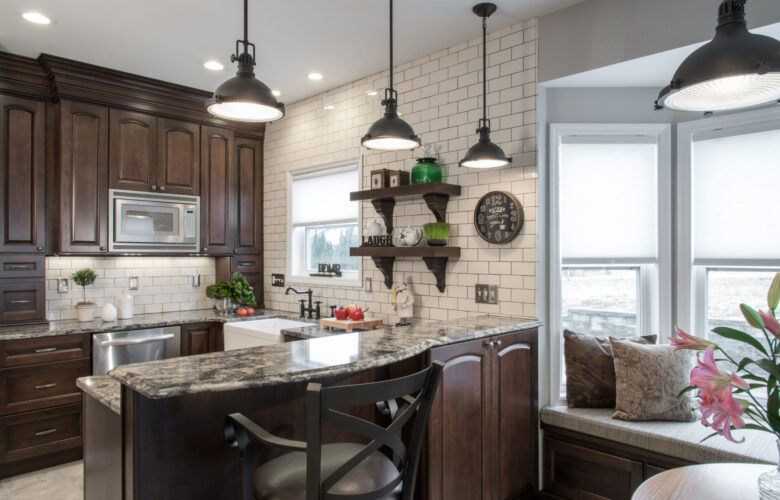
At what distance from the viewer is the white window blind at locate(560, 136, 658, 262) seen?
3.01 metres

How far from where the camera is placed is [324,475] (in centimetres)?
144

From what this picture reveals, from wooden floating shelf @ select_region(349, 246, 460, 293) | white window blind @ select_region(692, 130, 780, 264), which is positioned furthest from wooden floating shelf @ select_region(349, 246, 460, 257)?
white window blind @ select_region(692, 130, 780, 264)

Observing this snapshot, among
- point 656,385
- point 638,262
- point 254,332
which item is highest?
point 638,262

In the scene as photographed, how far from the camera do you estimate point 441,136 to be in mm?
3424

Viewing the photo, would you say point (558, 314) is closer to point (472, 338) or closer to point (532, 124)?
point (472, 338)

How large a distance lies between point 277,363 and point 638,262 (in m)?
2.38

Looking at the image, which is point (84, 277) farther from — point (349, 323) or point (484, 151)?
point (484, 151)

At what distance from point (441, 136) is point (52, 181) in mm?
2960

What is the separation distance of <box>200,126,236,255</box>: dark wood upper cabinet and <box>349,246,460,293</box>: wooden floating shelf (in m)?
1.61

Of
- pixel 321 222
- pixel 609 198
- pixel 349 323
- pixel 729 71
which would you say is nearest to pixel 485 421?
pixel 349 323

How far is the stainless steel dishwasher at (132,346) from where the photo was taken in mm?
3631

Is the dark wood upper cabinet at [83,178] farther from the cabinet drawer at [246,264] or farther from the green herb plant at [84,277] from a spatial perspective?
the cabinet drawer at [246,264]

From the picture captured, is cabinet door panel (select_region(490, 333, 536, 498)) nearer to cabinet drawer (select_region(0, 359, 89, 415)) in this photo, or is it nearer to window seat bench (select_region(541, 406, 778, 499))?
window seat bench (select_region(541, 406, 778, 499))

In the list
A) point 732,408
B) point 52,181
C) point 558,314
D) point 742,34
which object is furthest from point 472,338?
point 52,181
